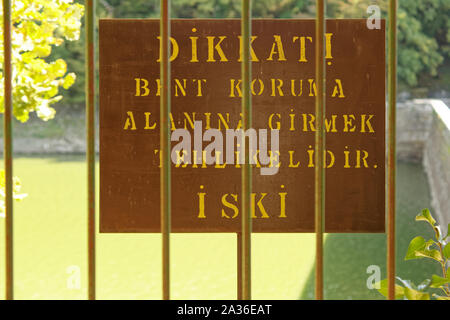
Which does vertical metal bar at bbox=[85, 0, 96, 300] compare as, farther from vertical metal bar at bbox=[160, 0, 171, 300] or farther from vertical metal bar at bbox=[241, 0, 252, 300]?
vertical metal bar at bbox=[241, 0, 252, 300]

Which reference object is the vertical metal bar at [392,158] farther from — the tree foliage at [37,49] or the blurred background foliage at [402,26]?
the blurred background foliage at [402,26]

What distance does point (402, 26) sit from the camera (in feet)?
56.7

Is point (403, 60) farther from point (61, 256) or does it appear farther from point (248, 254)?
point (248, 254)

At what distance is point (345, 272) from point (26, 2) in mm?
4447

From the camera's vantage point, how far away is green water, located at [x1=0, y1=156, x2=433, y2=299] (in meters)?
5.60

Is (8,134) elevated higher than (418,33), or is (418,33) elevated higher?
(418,33)

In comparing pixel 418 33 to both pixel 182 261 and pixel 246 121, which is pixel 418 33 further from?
pixel 246 121

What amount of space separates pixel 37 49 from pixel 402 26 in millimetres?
15837

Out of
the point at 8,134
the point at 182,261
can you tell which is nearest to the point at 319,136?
the point at 8,134

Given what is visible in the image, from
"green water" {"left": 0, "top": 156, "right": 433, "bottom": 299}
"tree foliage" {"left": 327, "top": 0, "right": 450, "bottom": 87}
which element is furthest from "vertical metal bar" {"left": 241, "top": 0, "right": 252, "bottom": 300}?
"tree foliage" {"left": 327, "top": 0, "right": 450, "bottom": 87}

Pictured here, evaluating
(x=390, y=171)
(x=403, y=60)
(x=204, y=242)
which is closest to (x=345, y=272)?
(x=204, y=242)

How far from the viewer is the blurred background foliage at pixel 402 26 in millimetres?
17078

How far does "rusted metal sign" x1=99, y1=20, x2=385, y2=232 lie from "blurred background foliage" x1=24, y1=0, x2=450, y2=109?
14.9 meters
